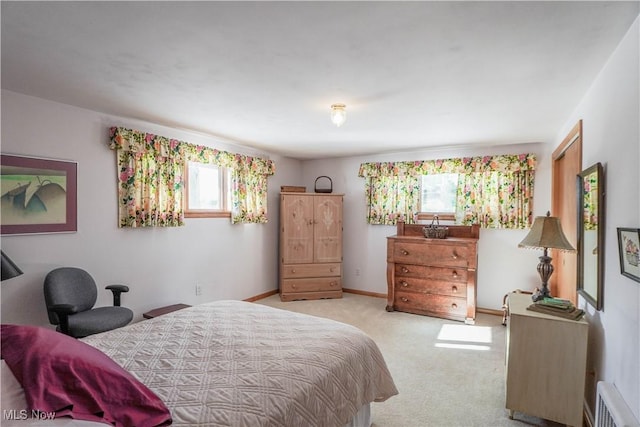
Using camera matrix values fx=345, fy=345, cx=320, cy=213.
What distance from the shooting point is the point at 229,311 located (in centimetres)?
263

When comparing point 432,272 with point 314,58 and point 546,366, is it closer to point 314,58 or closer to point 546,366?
point 546,366

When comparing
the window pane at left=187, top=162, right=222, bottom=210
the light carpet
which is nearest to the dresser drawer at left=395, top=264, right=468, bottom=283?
the light carpet

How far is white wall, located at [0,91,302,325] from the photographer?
2812mm

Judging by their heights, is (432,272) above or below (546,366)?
above

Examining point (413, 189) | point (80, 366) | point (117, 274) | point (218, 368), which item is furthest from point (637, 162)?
point (117, 274)

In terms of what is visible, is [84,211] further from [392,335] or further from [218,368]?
[392,335]

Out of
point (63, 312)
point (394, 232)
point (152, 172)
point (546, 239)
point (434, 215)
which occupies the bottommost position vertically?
point (63, 312)

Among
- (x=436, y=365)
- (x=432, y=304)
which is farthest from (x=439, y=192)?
(x=436, y=365)

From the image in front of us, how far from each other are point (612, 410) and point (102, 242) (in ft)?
12.9

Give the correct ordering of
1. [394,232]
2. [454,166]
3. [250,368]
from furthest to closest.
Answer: [394,232], [454,166], [250,368]

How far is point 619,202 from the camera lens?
1.79 m

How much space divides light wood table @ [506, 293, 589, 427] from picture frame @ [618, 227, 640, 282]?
699mm

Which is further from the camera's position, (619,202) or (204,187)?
(204,187)

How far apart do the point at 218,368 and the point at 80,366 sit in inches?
24.0
